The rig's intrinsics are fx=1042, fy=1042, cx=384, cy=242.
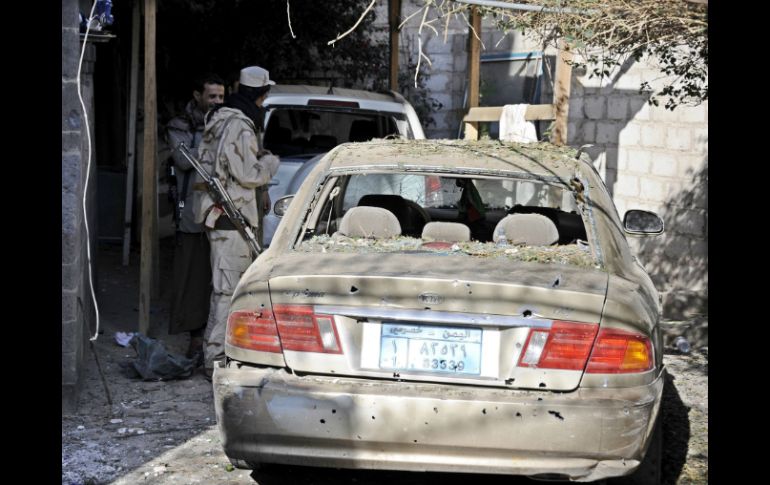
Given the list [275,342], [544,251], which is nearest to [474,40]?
[544,251]

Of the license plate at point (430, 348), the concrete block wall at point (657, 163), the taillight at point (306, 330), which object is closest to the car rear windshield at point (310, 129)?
the concrete block wall at point (657, 163)

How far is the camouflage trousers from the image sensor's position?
6.50 meters

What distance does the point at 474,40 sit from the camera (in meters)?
11.0

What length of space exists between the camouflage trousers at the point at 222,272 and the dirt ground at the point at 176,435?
0.24m

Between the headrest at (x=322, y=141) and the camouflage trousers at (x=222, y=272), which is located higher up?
the headrest at (x=322, y=141)

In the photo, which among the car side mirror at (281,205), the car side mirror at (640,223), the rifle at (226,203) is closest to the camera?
the car side mirror at (640,223)

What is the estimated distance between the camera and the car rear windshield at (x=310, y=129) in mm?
9125

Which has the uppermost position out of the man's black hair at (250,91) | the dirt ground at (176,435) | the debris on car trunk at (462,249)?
the man's black hair at (250,91)

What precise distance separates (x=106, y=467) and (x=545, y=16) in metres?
4.33

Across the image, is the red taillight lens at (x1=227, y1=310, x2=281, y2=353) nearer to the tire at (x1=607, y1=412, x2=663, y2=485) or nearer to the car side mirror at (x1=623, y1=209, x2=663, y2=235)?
the tire at (x1=607, y1=412, x2=663, y2=485)

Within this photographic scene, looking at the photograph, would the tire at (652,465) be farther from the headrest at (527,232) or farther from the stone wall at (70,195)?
the stone wall at (70,195)
